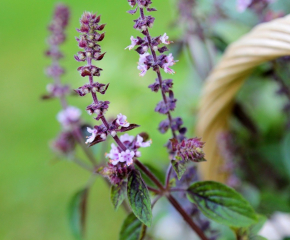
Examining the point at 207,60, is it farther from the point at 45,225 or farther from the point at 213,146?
the point at 45,225

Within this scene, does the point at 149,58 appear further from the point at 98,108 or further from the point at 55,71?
the point at 55,71

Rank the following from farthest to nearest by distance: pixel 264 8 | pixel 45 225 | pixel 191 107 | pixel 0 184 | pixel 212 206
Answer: pixel 0 184, pixel 45 225, pixel 191 107, pixel 264 8, pixel 212 206

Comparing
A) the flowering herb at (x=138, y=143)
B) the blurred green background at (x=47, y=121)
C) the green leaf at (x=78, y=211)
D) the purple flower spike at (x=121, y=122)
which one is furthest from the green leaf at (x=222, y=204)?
the blurred green background at (x=47, y=121)

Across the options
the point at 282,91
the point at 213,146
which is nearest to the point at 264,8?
the point at 282,91

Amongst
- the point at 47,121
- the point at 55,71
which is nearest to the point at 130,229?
the point at 55,71

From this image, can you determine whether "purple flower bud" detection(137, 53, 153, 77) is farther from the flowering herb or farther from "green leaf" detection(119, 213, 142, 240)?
"green leaf" detection(119, 213, 142, 240)

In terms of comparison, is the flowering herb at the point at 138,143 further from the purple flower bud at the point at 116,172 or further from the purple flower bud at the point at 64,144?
the purple flower bud at the point at 64,144
